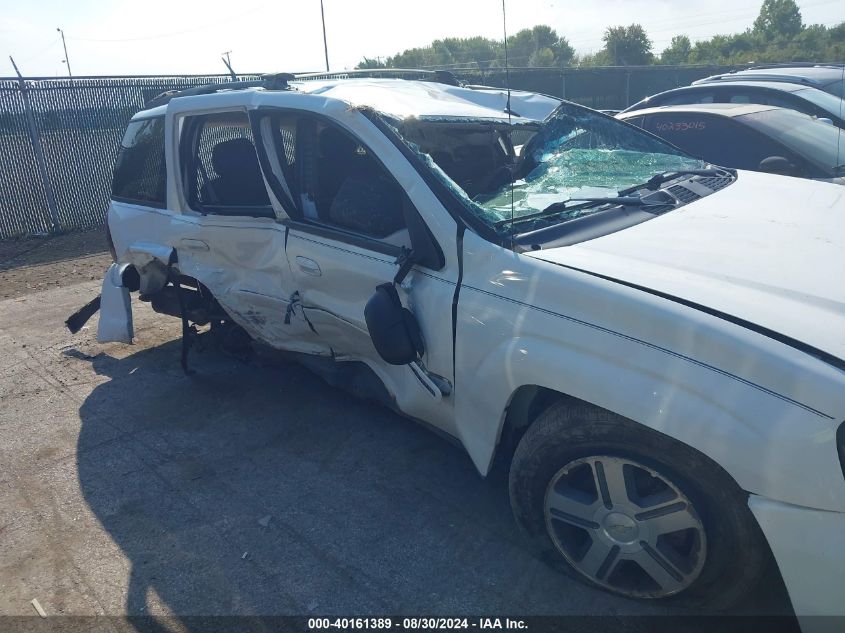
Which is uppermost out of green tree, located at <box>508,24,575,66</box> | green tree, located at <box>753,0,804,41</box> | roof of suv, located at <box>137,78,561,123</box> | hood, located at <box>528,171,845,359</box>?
green tree, located at <box>753,0,804,41</box>

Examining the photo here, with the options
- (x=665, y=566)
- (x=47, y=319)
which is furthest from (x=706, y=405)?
(x=47, y=319)

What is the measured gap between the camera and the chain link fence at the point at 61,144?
9797 mm

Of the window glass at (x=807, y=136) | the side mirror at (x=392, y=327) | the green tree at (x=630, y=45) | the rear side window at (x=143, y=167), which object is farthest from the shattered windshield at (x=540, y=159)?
the green tree at (x=630, y=45)

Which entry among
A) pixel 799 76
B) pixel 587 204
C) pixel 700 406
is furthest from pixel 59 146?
pixel 700 406

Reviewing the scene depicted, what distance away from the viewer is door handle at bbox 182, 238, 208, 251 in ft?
13.6

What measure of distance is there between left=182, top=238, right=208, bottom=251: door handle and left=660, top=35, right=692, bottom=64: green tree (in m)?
26.0

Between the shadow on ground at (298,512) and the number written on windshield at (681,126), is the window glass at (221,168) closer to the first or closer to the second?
the shadow on ground at (298,512)

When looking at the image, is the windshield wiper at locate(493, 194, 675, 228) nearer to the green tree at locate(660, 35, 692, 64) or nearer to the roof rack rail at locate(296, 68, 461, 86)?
the roof rack rail at locate(296, 68, 461, 86)

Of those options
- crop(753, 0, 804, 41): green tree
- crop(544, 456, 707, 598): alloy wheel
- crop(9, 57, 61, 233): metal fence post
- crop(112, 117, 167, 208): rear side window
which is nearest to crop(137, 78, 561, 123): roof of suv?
crop(112, 117, 167, 208): rear side window

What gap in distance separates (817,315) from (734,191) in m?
1.56

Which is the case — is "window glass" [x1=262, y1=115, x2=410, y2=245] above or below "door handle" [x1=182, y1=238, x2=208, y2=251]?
above

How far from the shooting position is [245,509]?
10.7 ft

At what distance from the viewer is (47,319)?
6.47 meters

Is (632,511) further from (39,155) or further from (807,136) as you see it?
(39,155)
